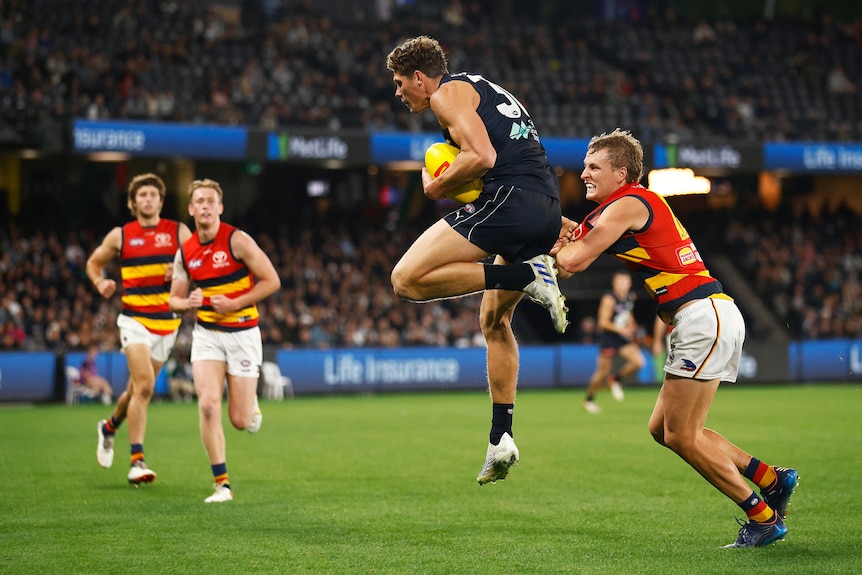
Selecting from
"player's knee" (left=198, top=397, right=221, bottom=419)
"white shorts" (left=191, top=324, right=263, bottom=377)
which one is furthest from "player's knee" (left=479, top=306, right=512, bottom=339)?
"player's knee" (left=198, top=397, right=221, bottom=419)

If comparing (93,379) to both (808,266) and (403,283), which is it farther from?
(808,266)

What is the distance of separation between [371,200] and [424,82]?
81.1 feet

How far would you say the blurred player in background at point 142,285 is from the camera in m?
10.1

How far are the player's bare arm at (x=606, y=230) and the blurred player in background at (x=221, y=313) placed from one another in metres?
3.23

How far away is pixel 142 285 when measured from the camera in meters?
10.3

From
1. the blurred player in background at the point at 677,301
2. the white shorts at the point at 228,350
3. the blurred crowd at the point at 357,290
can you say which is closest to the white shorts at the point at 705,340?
the blurred player in background at the point at 677,301

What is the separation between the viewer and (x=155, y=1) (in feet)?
95.1

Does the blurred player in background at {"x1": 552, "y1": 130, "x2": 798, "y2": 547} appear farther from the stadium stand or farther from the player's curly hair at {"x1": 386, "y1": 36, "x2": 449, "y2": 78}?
the stadium stand

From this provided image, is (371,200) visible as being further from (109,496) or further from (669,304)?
(669,304)

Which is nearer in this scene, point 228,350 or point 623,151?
point 623,151

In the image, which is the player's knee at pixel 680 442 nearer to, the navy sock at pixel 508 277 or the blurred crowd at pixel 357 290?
the navy sock at pixel 508 277

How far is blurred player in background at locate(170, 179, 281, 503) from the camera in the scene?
29.2 ft

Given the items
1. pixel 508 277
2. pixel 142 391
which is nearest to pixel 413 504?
pixel 508 277

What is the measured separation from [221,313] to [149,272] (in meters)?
1.64
